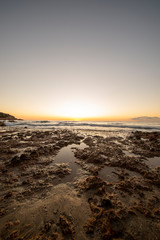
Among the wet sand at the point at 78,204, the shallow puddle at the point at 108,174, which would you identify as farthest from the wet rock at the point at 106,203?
the shallow puddle at the point at 108,174

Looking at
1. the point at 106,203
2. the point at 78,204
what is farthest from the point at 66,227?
the point at 106,203

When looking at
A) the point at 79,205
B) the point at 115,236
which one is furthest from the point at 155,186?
the point at 79,205

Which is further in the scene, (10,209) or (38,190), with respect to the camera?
(38,190)

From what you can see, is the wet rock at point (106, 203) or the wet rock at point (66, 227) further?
the wet rock at point (106, 203)

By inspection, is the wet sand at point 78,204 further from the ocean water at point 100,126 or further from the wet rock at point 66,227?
the ocean water at point 100,126

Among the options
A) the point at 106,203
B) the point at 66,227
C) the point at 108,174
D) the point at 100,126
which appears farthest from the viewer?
the point at 100,126

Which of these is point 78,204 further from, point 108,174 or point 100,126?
point 100,126

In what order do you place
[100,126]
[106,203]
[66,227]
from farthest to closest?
1. [100,126]
2. [106,203]
3. [66,227]

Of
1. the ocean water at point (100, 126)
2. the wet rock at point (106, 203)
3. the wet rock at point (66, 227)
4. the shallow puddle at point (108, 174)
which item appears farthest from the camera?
the ocean water at point (100, 126)

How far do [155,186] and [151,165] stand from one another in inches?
90.6

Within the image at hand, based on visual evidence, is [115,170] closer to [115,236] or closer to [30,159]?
[115,236]

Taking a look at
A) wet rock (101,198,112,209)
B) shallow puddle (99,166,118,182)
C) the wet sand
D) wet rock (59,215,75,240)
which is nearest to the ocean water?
shallow puddle (99,166,118,182)

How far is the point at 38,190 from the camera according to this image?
3629 millimetres

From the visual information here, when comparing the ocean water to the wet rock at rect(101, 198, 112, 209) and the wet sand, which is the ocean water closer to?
the wet sand
